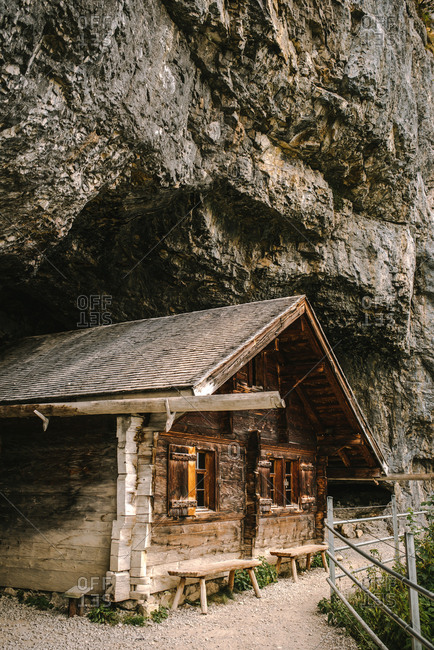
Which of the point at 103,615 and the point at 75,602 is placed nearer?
the point at 103,615

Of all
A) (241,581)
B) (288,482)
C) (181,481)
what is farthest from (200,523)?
(288,482)

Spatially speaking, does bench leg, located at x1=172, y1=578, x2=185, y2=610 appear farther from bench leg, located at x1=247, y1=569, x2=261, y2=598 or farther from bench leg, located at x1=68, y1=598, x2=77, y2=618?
bench leg, located at x1=247, y1=569, x2=261, y2=598

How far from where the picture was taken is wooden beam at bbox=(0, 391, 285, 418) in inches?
257

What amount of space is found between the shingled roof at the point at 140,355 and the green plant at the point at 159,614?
297 cm

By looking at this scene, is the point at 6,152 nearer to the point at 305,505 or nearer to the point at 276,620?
the point at 276,620

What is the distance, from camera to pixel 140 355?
892 cm

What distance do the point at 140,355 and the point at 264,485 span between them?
3.97 m

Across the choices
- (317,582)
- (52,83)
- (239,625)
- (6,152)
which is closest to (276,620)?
(239,625)

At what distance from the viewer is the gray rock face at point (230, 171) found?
827cm

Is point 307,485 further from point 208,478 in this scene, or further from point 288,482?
point 208,478

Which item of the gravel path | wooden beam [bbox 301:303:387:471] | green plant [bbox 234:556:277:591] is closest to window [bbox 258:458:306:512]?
green plant [bbox 234:556:277:591]

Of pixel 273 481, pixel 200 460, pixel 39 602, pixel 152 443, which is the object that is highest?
pixel 152 443

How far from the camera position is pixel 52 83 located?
7.75 m

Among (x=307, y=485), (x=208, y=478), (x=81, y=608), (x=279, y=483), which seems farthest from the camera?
(x=307, y=485)
